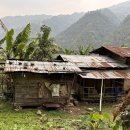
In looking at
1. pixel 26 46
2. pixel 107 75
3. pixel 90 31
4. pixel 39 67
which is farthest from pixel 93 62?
pixel 90 31

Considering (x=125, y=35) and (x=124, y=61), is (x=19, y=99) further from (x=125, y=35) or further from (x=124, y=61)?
(x=125, y=35)

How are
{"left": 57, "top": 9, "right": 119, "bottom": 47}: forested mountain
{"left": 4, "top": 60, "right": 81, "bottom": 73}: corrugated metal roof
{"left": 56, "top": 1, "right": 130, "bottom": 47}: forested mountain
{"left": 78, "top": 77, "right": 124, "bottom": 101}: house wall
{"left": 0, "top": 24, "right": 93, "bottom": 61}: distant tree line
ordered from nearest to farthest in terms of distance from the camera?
{"left": 4, "top": 60, "right": 81, "bottom": 73}: corrugated metal roof, {"left": 0, "top": 24, "right": 93, "bottom": 61}: distant tree line, {"left": 78, "top": 77, "right": 124, "bottom": 101}: house wall, {"left": 56, "top": 1, "right": 130, "bottom": 47}: forested mountain, {"left": 57, "top": 9, "right": 119, "bottom": 47}: forested mountain

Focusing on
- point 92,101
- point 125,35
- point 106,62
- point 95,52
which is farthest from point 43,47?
point 125,35

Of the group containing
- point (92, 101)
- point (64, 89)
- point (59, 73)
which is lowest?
point (92, 101)

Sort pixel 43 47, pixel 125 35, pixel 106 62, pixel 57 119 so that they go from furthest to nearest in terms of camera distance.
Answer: pixel 125 35
pixel 43 47
pixel 106 62
pixel 57 119

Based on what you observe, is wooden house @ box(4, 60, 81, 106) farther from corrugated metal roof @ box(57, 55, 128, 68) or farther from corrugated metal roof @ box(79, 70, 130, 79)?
corrugated metal roof @ box(57, 55, 128, 68)

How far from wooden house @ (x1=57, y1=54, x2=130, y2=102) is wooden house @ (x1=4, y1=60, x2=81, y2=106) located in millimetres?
2782

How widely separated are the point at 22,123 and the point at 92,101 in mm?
8006

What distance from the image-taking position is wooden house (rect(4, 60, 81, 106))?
18.1 m

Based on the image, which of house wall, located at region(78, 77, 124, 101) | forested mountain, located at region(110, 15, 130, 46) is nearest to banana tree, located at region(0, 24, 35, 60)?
house wall, located at region(78, 77, 124, 101)

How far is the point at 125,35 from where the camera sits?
83188 millimetres

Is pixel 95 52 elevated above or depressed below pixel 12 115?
above

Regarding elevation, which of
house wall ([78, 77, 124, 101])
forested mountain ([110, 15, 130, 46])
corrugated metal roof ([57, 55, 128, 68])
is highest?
forested mountain ([110, 15, 130, 46])

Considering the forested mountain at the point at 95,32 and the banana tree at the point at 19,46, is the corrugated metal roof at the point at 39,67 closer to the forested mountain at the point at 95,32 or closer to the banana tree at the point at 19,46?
the banana tree at the point at 19,46
